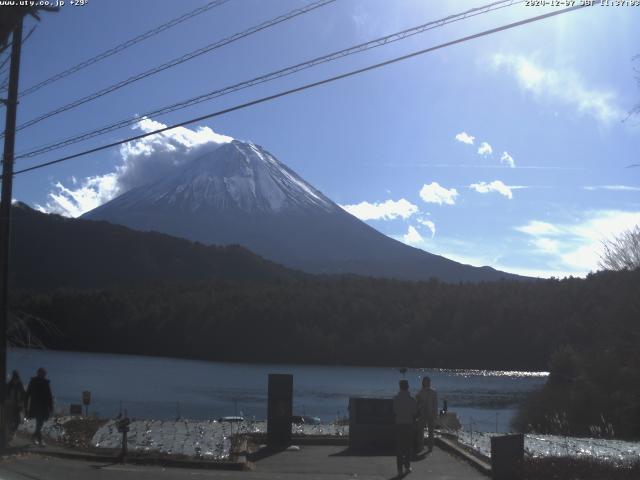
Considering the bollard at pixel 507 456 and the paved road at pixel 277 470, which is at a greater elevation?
the bollard at pixel 507 456

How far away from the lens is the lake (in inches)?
1921

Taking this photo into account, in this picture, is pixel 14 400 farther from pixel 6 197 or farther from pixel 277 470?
pixel 277 470

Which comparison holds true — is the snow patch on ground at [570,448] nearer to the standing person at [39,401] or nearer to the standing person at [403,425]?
the standing person at [403,425]

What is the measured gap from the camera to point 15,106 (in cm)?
1423

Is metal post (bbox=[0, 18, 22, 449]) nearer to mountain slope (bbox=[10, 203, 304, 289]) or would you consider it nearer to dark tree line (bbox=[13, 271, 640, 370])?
dark tree line (bbox=[13, 271, 640, 370])

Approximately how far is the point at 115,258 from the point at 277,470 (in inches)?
5101

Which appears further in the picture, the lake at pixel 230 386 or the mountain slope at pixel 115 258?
the mountain slope at pixel 115 258

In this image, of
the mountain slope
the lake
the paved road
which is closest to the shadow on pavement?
the paved road

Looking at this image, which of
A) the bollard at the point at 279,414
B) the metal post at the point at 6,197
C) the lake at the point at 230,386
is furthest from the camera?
the lake at the point at 230,386

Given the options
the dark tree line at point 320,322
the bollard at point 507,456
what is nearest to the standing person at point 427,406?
the bollard at point 507,456

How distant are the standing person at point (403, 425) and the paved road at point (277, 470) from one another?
8.5 inches

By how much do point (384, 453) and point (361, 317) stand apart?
93871 mm

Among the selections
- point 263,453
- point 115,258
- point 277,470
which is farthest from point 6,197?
point 115,258

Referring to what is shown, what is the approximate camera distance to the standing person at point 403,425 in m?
10.8
